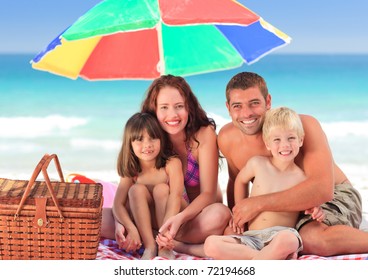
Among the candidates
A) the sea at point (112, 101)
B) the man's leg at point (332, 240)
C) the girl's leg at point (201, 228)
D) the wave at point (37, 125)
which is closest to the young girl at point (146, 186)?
the girl's leg at point (201, 228)

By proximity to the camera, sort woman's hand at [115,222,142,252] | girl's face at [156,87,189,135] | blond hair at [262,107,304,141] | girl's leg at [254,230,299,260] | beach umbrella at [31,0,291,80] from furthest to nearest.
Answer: beach umbrella at [31,0,291,80], girl's face at [156,87,189,135], woman's hand at [115,222,142,252], blond hair at [262,107,304,141], girl's leg at [254,230,299,260]

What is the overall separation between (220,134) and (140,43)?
3.00 ft

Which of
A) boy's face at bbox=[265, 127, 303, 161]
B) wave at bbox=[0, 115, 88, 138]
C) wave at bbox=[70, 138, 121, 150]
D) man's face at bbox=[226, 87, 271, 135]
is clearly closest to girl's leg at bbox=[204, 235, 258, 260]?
boy's face at bbox=[265, 127, 303, 161]

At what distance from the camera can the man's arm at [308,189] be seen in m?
2.55

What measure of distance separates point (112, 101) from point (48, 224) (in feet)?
31.2

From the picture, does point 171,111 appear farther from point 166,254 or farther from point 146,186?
point 166,254

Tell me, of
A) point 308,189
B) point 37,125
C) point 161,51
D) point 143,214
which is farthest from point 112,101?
point 308,189

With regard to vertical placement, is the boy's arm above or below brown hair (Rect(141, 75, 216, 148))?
below

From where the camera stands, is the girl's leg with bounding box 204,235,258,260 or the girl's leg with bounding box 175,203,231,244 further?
the girl's leg with bounding box 175,203,231,244

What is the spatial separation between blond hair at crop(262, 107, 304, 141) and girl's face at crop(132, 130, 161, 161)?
0.48m

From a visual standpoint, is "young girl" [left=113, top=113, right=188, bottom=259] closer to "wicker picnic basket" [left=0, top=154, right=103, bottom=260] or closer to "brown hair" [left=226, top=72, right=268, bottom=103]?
"wicker picnic basket" [left=0, top=154, right=103, bottom=260]

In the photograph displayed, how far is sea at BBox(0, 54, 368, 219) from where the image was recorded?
33.2 feet

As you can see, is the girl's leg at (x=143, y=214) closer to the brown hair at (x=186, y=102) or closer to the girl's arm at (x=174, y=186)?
the girl's arm at (x=174, y=186)
